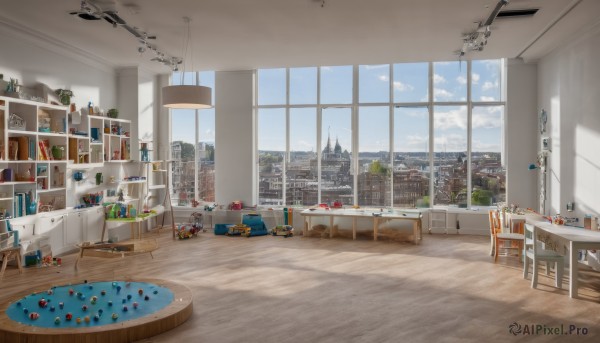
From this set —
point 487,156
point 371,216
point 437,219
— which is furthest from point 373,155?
point 487,156

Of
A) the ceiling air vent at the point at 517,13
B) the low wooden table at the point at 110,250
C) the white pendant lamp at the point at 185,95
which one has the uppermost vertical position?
the ceiling air vent at the point at 517,13

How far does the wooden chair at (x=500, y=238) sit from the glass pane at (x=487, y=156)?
84.8 inches

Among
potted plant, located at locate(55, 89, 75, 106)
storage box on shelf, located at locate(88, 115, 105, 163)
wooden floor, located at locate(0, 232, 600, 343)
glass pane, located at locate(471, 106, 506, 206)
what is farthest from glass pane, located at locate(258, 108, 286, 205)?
glass pane, located at locate(471, 106, 506, 206)

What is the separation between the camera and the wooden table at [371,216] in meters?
9.22

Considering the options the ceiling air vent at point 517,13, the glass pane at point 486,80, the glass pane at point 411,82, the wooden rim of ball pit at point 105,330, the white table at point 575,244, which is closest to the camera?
the wooden rim of ball pit at point 105,330

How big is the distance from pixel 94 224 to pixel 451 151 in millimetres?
7866

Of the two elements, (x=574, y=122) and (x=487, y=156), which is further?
(x=487, y=156)

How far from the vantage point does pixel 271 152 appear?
11.2m

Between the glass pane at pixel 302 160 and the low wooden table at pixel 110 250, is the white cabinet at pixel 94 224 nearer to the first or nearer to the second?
the low wooden table at pixel 110 250

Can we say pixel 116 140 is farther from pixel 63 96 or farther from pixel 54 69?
pixel 54 69

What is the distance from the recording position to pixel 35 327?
14.0 ft

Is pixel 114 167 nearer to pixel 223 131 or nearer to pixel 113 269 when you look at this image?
pixel 223 131

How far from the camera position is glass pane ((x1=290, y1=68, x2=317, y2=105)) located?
36.2ft

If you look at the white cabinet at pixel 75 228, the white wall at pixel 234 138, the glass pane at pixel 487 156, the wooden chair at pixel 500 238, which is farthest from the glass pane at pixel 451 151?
the white cabinet at pixel 75 228
